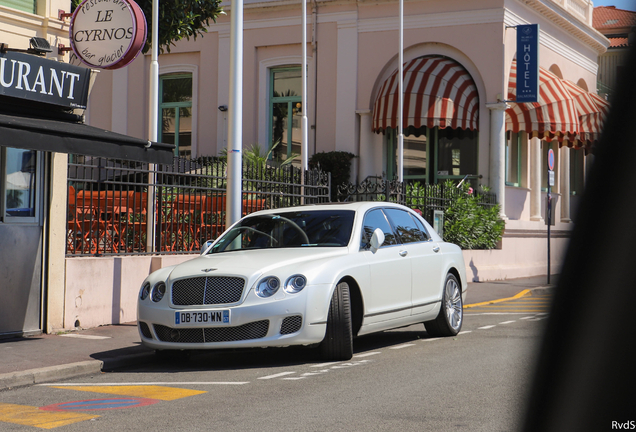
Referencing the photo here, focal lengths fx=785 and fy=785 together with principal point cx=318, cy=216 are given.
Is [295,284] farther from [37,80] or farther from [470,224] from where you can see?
[470,224]

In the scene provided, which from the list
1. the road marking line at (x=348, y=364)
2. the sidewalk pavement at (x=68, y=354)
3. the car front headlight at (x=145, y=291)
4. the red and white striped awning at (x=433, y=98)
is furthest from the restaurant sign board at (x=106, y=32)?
the red and white striped awning at (x=433, y=98)

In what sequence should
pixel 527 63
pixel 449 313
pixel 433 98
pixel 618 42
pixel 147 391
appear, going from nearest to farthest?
pixel 618 42, pixel 147 391, pixel 449 313, pixel 527 63, pixel 433 98

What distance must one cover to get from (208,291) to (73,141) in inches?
98.7

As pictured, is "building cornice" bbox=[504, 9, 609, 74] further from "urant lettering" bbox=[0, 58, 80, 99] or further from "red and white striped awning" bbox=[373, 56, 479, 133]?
"urant lettering" bbox=[0, 58, 80, 99]

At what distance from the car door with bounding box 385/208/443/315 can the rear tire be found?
153cm

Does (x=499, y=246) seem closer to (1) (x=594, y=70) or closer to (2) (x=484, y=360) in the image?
(2) (x=484, y=360)

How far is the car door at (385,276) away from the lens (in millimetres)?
8438

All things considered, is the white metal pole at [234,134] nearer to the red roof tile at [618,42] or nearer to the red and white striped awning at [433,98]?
the red roof tile at [618,42]

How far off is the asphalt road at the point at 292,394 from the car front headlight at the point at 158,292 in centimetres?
73

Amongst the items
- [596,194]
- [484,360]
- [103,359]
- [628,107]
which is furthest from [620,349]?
[103,359]

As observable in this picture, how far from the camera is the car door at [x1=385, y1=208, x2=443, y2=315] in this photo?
9.23 m

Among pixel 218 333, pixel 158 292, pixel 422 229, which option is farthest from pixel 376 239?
pixel 158 292

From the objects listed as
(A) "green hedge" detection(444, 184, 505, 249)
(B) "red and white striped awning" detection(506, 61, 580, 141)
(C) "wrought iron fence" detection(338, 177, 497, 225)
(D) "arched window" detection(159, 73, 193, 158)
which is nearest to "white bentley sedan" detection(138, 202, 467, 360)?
(C) "wrought iron fence" detection(338, 177, 497, 225)

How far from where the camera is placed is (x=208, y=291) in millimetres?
7668
